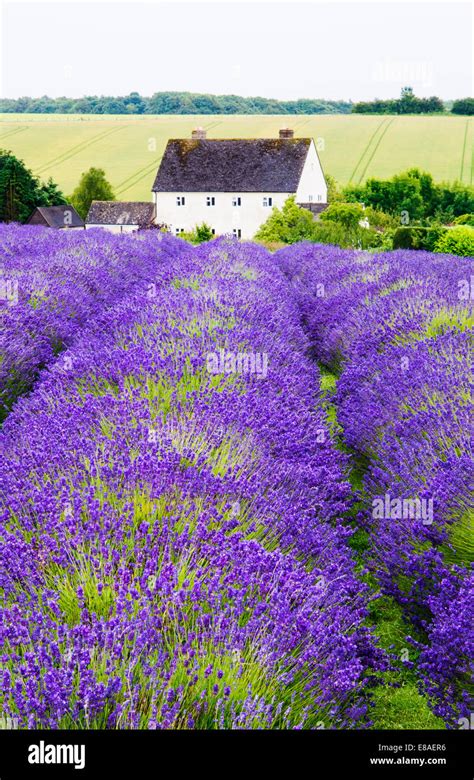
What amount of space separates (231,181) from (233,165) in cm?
109

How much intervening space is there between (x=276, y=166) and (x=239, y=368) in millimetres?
46224

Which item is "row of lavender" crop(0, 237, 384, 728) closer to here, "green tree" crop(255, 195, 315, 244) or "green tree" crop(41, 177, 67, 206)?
"green tree" crop(255, 195, 315, 244)

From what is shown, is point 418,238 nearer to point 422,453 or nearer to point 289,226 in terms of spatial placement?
point 289,226

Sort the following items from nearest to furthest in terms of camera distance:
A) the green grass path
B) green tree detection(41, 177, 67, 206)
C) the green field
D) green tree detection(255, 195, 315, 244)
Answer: the green grass path
green tree detection(255, 195, 315, 244)
green tree detection(41, 177, 67, 206)
the green field

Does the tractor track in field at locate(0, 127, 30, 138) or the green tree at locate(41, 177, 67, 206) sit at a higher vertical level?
the tractor track in field at locate(0, 127, 30, 138)

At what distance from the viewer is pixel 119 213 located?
51.8m

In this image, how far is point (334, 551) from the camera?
10.8 feet

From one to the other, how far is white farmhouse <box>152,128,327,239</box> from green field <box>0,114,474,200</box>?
13090mm

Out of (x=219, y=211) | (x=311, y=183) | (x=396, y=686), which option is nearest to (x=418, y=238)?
(x=396, y=686)

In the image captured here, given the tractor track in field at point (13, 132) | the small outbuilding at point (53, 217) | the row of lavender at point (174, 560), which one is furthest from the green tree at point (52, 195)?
the tractor track in field at point (13, 132)

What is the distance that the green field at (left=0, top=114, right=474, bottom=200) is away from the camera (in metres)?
66.5

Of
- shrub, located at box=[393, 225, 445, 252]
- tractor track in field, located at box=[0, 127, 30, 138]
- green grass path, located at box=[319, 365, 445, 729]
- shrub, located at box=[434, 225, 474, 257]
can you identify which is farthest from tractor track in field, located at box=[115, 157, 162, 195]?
green grass path, located at box=[319, 365, 445, 729]

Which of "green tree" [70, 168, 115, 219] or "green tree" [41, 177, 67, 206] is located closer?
"green tree" [41, 177, 67, 206]

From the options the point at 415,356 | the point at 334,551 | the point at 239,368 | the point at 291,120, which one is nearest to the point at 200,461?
the point at 334,551
